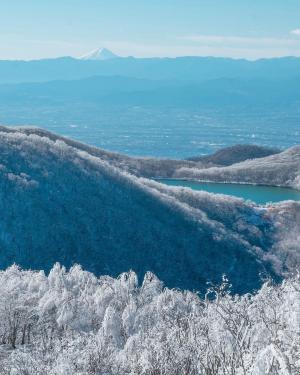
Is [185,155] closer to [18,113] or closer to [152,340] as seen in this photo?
[18,113]

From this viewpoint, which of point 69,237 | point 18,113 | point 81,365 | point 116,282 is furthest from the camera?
point 18,113

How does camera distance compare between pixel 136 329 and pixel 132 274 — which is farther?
pixel 132 274

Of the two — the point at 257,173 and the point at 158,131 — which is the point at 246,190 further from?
the point at 158,131

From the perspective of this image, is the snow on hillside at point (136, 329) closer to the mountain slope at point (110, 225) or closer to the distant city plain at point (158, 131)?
the mountain slope at point (110, 225)

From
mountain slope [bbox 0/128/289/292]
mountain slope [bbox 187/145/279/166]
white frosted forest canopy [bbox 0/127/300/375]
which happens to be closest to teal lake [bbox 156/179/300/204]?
white frosted forest canopy [bbox 0/127/300/375]

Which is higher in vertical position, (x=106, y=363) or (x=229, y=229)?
(x=106, y=363)

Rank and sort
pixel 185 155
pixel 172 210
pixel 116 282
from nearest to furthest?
pixel 116 282, pixel 172 210, pixel 185 155

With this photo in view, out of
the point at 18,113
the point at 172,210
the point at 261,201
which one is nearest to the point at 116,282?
the point at 172,210

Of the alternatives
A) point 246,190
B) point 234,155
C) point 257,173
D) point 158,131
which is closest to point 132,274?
point 246,190
